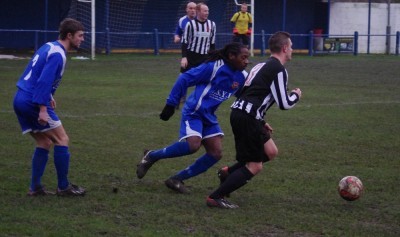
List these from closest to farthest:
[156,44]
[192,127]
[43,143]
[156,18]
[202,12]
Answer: [43,143]
[192,127]
[202,12]
[156,44]
[156,18]

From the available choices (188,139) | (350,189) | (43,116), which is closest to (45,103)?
(43,116)

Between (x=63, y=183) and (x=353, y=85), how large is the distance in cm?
1251

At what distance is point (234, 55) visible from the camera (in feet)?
22.8

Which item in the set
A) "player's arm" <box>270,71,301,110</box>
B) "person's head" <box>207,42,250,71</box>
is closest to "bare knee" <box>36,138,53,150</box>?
"person's head" <box>207,42,250,71</box>

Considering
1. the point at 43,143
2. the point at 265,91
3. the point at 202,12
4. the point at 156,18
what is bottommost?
the point at 43,143

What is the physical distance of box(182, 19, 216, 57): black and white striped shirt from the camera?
1380 cm

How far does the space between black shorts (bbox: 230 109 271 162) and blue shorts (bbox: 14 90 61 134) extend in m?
1.55

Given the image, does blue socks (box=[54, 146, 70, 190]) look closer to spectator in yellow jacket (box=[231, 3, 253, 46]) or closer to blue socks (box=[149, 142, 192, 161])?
blue socks (box=[149, 142, 192, 161])

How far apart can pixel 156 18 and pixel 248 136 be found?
28438mm

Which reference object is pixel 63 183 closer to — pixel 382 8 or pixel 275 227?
pixel 275 227

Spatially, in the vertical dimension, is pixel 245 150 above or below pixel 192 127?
below

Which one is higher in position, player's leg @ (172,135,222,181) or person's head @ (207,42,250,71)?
person's head @ (207,42,250,71)

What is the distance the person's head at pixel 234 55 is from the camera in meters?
6.93

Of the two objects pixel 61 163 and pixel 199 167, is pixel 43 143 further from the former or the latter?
pixel 199 167
